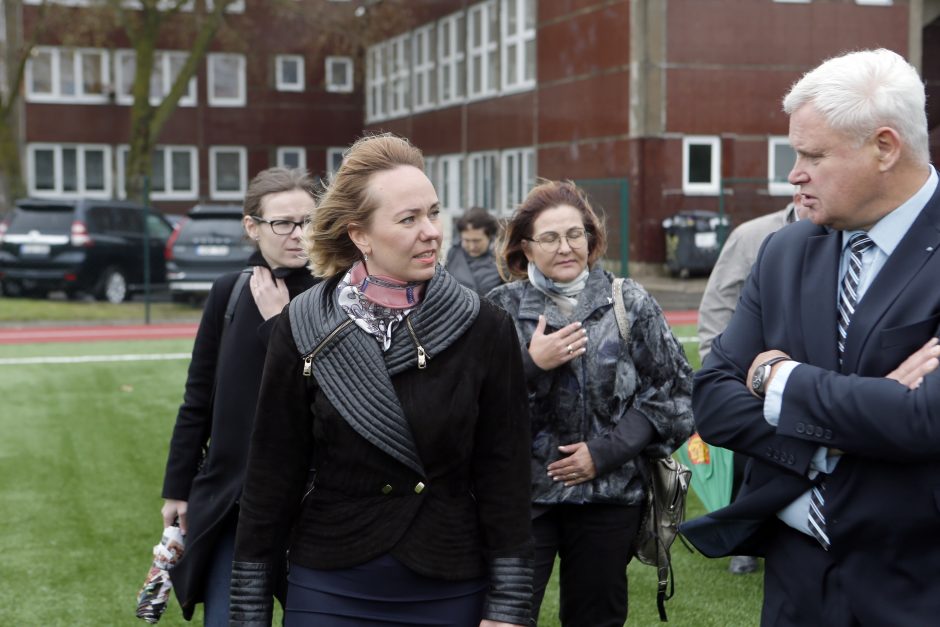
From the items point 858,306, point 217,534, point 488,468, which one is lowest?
point 217,534

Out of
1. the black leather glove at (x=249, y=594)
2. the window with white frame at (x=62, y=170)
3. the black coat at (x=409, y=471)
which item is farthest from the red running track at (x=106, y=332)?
the window with white frame at (x=62, y=170)

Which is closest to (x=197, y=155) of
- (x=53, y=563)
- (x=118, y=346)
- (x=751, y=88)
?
(x=751, y=88)

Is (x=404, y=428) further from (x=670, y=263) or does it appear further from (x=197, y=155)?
(x=197, y=155)

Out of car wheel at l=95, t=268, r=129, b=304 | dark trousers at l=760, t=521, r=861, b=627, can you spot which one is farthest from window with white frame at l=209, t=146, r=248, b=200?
dark trousers at l=760, t=521, r=861, b=627

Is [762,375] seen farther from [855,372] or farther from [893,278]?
[893,278]

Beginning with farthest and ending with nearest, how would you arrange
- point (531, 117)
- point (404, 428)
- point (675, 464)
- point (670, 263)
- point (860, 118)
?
point (531, 117)
point (670, 263)
point (675, 464)
point (404, 428)
point (860, 118)

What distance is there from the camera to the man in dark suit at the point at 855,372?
2770 millimetres

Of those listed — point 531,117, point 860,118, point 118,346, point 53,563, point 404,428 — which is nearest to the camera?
point 860,118

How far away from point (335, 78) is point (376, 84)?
15.1ft

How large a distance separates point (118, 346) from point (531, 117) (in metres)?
17.2

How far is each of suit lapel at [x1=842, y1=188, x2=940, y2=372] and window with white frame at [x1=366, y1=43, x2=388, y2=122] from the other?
1686 inches

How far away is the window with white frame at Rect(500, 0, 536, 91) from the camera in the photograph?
33.1 m

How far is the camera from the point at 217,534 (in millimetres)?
4262

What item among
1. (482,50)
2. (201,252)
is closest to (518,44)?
(482,50)
